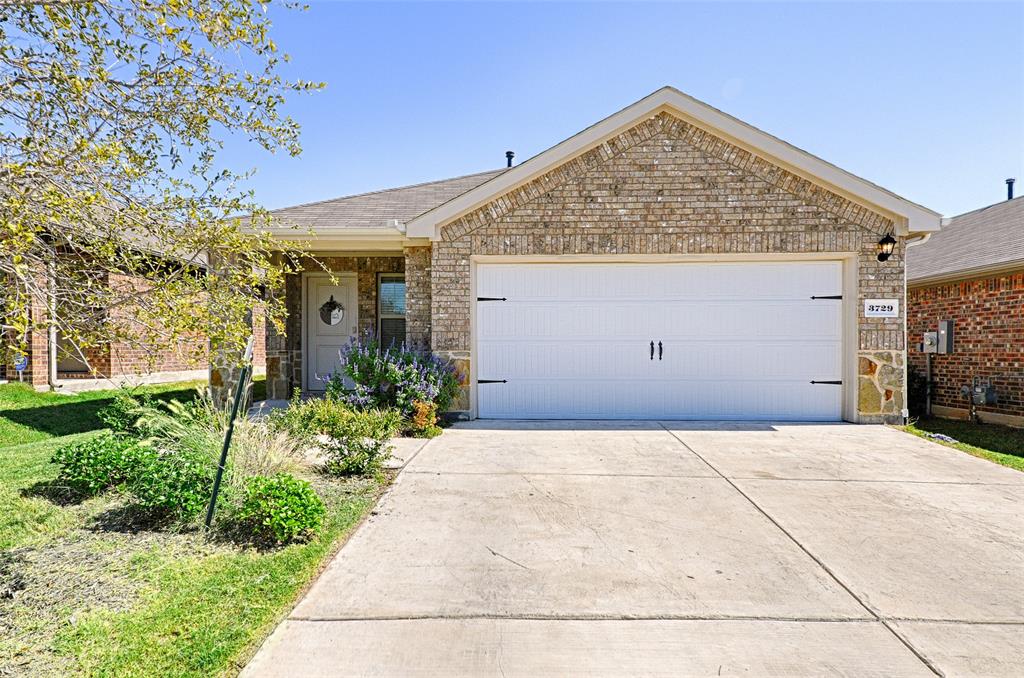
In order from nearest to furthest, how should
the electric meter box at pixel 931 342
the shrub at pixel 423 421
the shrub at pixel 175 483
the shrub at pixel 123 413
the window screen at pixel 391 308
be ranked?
the shrub at pixel 175 483, the shrub at pixel 123 413, the shrub at pixel 423 421, the electric meter box at pixel 931 342, the window screen at pixel 391 308

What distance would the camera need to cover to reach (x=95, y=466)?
13.7 ft

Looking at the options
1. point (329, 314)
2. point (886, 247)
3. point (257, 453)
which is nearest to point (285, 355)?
point (329, 314)

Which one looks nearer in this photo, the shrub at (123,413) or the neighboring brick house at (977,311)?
the shrub at (123,413)

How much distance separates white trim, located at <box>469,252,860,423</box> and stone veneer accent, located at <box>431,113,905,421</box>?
0.27 feet

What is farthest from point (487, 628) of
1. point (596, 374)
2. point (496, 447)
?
point (596, 374)

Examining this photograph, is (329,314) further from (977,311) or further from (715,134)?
(977,311)

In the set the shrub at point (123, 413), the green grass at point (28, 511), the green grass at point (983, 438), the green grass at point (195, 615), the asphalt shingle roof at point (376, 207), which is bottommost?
the green grass at point (983, 438)

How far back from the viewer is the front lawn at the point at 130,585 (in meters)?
2.29

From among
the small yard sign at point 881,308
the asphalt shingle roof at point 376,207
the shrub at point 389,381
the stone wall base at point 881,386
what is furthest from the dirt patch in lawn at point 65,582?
the small yard sign at point 881,308

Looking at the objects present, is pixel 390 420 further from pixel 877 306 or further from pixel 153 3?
pixel 877 306

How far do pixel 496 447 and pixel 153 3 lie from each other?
492 centimetres

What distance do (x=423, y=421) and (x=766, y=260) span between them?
5.56m

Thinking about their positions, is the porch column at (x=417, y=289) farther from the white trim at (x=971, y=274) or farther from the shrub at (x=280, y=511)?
the white trim at (x=971, y=274)

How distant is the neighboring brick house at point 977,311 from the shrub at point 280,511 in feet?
29.3
